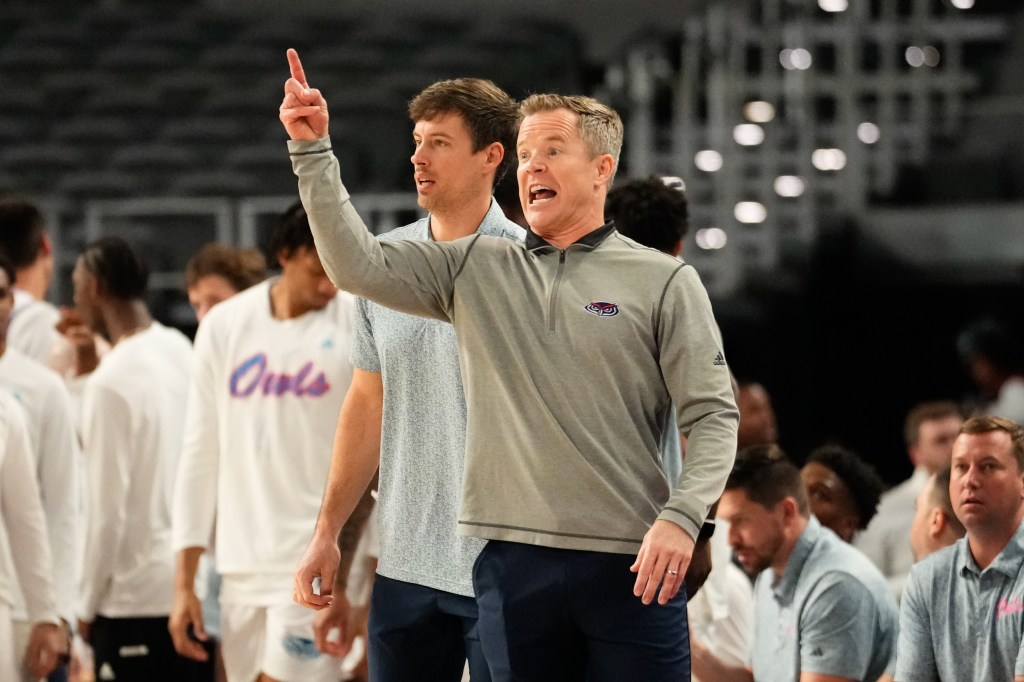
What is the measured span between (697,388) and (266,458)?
5.92 ft

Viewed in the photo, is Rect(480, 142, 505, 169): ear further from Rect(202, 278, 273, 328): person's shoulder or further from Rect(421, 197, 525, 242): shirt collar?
Rect(202, 278, 273, 328): person's shoulder

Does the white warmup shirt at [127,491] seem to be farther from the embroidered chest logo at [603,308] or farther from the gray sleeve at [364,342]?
the embroidered chest logo at [603,308]

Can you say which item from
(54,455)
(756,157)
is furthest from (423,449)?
(756,157)

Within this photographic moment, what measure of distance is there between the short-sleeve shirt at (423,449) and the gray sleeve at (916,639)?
115cm

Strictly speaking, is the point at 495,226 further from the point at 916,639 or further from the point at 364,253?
the point at 916,639

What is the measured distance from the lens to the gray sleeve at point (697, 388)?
7.11ft

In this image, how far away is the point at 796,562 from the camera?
370 cm

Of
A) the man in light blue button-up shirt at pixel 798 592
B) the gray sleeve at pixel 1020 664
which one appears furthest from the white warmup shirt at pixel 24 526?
the gray sleeve at pixel 1020 664

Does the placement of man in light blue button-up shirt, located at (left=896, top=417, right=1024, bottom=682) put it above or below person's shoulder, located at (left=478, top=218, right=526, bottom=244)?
below

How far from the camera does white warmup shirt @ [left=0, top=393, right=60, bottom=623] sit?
3.90 meters

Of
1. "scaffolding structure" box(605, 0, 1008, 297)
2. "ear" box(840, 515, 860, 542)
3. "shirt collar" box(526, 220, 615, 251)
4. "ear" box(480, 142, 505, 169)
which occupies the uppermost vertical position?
"scaffolding structure" box(605, 0, 1008, 297)

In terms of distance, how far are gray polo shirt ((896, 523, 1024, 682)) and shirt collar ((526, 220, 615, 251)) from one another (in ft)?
4.31

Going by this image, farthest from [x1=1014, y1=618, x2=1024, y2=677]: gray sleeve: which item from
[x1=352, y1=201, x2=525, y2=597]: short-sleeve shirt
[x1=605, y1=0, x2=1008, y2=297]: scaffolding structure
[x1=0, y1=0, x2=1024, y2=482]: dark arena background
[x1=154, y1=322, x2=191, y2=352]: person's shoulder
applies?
[x1=605, y1=0, x2=1008, y2=297]: scaffolding structure

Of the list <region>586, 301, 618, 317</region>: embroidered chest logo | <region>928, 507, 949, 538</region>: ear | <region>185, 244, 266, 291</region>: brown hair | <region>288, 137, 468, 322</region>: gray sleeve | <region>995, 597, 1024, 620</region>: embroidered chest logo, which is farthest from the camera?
<region>185, 244, 266, 291</region>: brown hair
